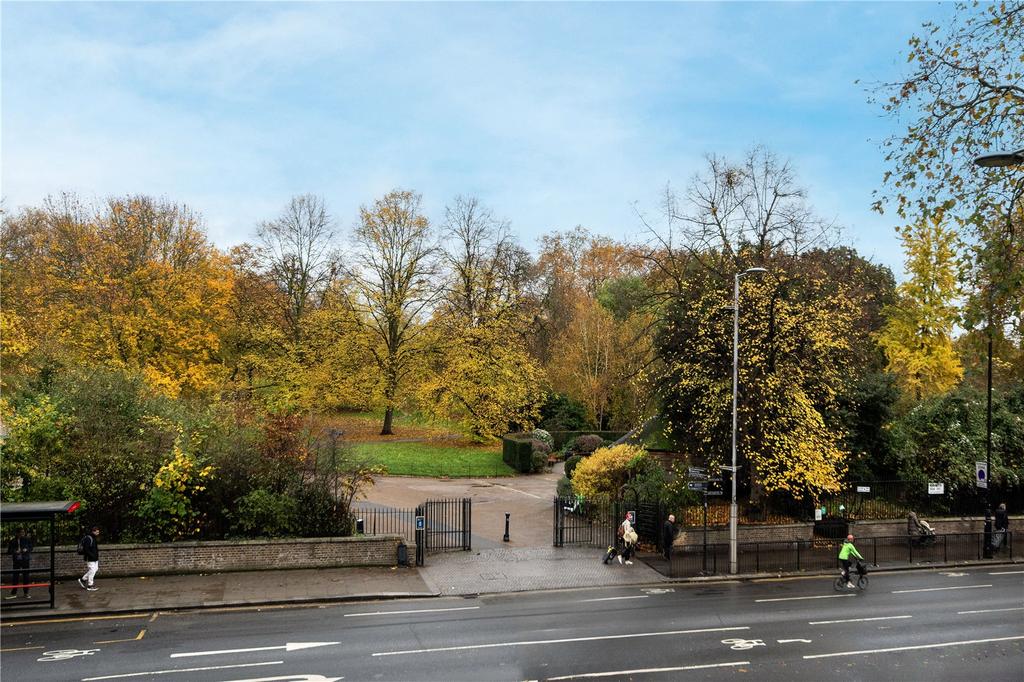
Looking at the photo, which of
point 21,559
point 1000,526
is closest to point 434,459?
point 21,559

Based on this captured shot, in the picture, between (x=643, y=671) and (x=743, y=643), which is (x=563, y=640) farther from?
(x=743, y=643)

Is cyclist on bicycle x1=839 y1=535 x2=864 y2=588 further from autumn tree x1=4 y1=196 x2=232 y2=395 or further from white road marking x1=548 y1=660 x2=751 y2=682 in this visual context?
autumn tree x1=4 y1=196 x2=232 y2=395

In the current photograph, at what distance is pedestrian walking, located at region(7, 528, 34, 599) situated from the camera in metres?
16.8

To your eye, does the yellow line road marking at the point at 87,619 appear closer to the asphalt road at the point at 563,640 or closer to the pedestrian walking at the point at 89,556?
the asphalt road at the point at 563,640

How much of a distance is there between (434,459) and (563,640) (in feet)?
88.5

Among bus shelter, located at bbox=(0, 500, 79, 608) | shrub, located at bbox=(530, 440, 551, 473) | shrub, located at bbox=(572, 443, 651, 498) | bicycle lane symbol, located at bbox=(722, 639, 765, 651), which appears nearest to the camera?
bicycle lane symbol, located at bbox=(722, 639, 765, 651)

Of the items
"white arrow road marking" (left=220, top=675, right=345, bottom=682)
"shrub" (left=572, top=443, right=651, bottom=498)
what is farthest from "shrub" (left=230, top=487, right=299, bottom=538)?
"shrub" (left=572, top=443, right=651, bottom=498)

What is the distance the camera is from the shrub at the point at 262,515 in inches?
822

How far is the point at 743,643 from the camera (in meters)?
14.7

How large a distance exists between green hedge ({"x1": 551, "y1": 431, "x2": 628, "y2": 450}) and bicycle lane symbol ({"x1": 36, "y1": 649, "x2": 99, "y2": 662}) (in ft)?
122

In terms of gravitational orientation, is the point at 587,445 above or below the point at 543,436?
below

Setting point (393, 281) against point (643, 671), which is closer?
point (643, 671)

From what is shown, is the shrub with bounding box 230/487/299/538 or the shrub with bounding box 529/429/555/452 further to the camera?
the shrub with bounding box 529/429/555/452

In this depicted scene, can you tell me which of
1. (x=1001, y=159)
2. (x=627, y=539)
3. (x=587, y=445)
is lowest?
(x=627, y=539)
